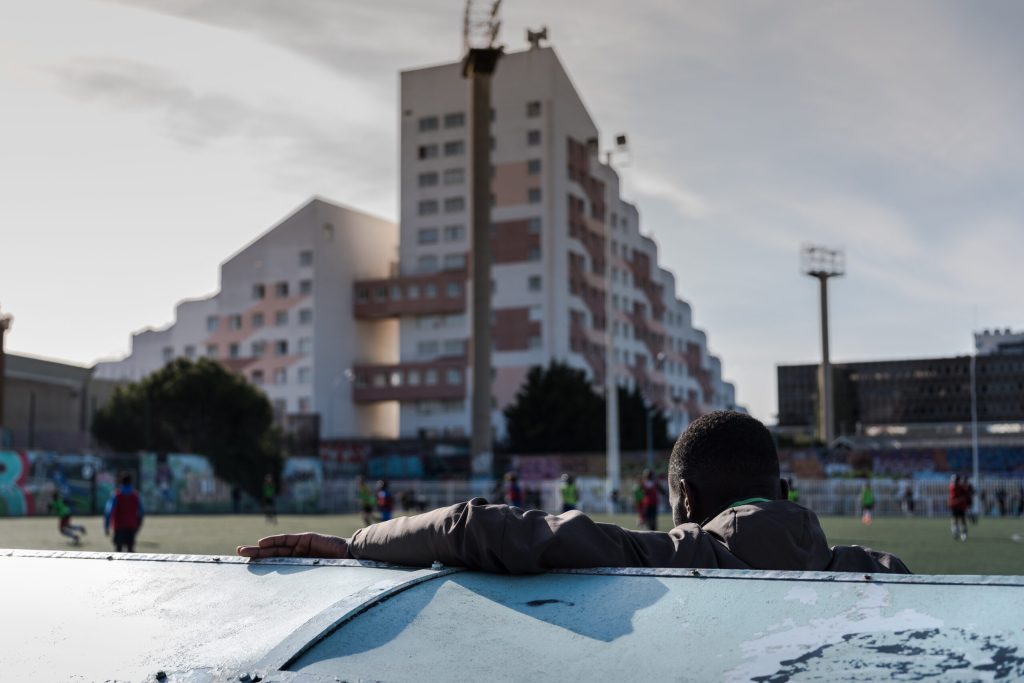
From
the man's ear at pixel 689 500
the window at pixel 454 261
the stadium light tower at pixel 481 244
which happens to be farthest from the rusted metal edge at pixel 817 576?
the window at pixel 454 261

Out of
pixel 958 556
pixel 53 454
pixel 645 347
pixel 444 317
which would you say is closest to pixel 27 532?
pixel 53 454

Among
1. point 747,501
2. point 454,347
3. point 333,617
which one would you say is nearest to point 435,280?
point 454,347

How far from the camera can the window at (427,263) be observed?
8350 centimetres

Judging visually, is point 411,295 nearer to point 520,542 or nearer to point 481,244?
point 481,244

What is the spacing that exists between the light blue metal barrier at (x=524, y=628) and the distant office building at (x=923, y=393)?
104157mm

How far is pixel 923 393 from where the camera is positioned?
10606 centimetres

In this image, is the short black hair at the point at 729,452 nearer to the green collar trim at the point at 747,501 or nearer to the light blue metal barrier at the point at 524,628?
the green collar trim at the point at 747,501

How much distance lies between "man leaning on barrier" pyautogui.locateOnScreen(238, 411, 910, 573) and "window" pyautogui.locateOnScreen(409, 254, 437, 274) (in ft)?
264

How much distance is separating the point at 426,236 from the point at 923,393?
4926 centimetres

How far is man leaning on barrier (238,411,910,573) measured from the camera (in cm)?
262

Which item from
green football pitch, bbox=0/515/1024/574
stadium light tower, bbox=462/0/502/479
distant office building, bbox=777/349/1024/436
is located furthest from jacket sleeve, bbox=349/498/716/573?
distant office building, bbox=777/349/1024/436

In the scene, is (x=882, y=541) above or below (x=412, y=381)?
below

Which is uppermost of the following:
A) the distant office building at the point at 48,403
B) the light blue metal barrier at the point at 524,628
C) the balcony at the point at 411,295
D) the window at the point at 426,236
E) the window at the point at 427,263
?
the window at the point at 426,236

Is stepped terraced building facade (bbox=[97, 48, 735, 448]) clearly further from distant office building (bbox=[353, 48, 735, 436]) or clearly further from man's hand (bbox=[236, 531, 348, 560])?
man's hand (bbox=[236, 531, 348, 560])
